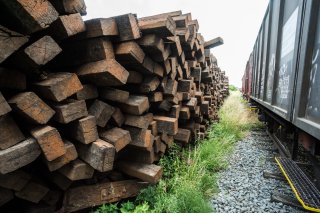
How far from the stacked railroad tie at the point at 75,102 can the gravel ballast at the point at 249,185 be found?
2.99 ft

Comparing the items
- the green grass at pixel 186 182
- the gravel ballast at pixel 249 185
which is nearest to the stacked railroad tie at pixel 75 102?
the green grass at pixel 186 182

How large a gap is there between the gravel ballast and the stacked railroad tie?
0.91 m

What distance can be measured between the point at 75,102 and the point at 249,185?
241cm

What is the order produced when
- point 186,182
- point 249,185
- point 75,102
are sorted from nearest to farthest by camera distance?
1. point 75,102
2. point 186,182
3. point 249,185

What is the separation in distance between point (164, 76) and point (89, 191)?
1.52 m

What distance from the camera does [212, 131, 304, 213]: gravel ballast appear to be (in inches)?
95.5

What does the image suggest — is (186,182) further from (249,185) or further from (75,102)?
(75,102)

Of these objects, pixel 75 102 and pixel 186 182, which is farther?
pixel 186 182

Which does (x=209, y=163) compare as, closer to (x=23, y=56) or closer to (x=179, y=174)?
(x=179, y=174)

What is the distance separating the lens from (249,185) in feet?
9.56

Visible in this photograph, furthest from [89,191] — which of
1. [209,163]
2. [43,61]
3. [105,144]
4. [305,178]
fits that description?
[305,178]

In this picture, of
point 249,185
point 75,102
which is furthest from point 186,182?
point 75,102

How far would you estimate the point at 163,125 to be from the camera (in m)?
2.67

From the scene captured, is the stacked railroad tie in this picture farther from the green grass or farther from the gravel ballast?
the gravel ballast
